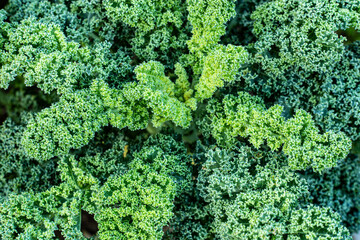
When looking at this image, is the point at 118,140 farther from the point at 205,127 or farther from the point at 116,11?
the point at 116,11

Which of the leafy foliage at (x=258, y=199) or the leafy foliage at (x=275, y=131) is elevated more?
the leafy foliage at (x=275, y=131)

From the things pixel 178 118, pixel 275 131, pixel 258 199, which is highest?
pixel 275 131

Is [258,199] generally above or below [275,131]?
below

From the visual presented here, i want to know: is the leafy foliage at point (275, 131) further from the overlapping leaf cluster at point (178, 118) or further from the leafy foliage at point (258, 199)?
the leafy foliage at point (258, 199)

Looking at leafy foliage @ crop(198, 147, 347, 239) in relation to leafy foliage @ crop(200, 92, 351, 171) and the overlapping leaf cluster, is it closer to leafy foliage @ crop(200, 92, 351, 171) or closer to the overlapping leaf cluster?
the overlapping leaf cluster

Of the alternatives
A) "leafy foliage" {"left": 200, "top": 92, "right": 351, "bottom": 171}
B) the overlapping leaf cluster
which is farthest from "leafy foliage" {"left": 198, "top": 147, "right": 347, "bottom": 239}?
"leafy foliage" {"left": 200, "top": 92, "right": 351, "bottom": 171}

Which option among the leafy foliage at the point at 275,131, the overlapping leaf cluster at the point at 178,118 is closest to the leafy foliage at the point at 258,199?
the overlapping leaf cluster at the point at 178,118

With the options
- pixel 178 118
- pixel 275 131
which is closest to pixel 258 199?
pixel 275 131

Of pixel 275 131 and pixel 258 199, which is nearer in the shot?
pixel 258 199

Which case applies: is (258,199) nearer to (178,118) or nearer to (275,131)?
(275,131)

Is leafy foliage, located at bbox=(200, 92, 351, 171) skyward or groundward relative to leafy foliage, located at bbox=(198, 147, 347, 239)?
skyward

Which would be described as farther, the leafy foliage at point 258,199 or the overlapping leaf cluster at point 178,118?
the overlapping leaf cluster at point 178,118

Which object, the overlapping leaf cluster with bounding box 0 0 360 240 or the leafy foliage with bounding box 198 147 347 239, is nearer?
the leafy foliage with bounding box 198 147 347 239
